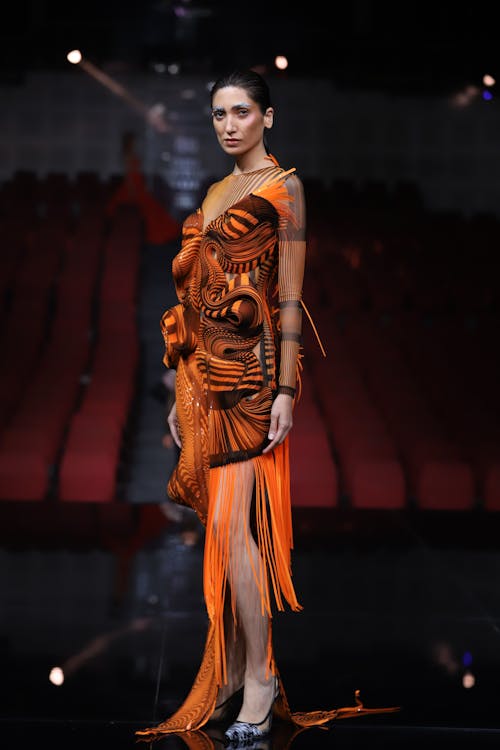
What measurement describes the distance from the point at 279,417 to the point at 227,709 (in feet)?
1.70

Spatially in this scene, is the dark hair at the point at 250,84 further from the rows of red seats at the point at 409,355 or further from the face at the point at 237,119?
the rows of red seats at the point at 409,355

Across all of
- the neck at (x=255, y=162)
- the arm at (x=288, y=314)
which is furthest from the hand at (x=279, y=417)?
the neck at (x=255, y=162)

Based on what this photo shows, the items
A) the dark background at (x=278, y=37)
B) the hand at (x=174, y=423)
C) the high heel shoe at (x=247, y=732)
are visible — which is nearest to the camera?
the high heel shoe at (x=247, y=732)

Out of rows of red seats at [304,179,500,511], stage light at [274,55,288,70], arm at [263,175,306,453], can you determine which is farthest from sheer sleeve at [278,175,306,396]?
stage light at [274,55,288,70]

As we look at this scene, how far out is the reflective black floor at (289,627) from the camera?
5.38 feet

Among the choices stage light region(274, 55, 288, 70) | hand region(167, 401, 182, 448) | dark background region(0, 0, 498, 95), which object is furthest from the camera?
dark background region(0, 0, 498, 95)

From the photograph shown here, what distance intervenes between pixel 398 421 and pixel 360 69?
4962 millimetres

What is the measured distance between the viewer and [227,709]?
1684mm

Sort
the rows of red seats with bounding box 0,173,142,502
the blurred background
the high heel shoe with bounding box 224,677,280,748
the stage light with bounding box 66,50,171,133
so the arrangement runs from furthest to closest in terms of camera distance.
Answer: the stage light with bounding box 66,50,171,133 → the rows of red seats with bounding box 0,173,142,502 → the blurred background → the high heel shoe with bounding box 224,677,280,748

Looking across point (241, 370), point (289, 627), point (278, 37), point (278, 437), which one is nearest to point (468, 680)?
point (289, 627)

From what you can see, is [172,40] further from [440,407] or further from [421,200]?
[440,407]

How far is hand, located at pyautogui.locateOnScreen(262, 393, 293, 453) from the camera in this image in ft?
5.15

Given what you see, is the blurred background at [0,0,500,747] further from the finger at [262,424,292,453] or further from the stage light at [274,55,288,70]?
the finger at [262,424,292,453]

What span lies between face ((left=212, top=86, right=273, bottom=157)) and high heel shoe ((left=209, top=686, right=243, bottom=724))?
92cm
